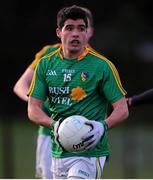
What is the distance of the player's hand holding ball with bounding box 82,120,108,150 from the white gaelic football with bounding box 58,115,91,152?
31mm

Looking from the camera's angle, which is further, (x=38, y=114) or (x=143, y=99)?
(x=143, y=99)

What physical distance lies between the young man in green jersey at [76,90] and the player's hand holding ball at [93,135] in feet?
0.32

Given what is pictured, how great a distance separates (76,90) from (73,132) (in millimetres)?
520

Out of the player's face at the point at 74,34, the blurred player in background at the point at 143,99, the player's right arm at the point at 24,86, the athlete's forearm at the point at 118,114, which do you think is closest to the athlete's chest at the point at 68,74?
the player's face at the point at 74,34

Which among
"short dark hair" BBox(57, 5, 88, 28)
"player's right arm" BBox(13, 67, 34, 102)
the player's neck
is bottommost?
"player's right arm" BBox(13, 67, 34, 102)

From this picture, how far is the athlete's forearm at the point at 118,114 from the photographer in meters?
7.73

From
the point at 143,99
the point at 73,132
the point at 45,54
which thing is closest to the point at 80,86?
the point at 73,132

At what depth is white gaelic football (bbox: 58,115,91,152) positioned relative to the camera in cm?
752

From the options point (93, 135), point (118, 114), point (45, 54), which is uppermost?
point (45, 54)

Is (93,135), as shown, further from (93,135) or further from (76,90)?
(76,90)

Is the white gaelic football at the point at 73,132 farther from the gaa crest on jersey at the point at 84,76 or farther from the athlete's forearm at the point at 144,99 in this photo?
the athlete's forearm at the point at 144,99

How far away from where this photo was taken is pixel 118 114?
305 inches

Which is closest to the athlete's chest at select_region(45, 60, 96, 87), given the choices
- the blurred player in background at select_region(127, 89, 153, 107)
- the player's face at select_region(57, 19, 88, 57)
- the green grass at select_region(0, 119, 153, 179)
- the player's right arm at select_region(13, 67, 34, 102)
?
the player's face at select_region(57, 19, 88, 57)

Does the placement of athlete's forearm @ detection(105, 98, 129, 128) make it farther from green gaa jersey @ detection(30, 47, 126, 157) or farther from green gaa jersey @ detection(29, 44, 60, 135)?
green gaa jersey @ detection(29, 44, 60, 135)
